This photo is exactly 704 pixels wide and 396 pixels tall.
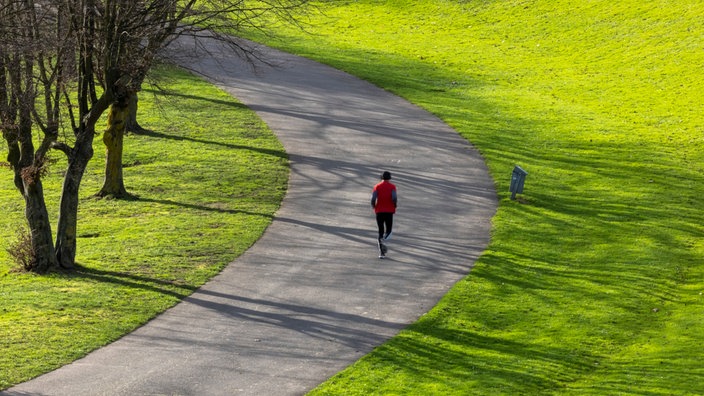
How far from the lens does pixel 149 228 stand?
24625 millimetres

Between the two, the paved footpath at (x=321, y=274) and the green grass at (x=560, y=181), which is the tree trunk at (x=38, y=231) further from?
the green grass at (x=560, y=181)

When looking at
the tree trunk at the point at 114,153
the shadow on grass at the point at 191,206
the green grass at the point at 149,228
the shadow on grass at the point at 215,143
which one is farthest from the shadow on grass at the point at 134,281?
the shadow on grass at the point at 215,143

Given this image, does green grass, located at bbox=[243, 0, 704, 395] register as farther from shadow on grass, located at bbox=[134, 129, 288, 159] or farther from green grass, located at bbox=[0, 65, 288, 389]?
shadow on grass, located at bbox=[134, 129, 288, 159]

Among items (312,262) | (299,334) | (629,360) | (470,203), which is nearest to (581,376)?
(629,360)

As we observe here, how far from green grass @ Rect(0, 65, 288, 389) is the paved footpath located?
593 millimetres

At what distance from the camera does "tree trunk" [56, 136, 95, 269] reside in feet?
70.1

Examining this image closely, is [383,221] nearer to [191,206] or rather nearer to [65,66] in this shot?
[191,206]

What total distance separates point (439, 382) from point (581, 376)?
255 cm

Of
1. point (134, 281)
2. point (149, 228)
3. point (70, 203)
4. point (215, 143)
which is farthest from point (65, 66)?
point (215, 143)

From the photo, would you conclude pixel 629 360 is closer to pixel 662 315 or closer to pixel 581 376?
pixel 581 376

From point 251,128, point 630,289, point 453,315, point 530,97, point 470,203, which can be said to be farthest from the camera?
point 530,97

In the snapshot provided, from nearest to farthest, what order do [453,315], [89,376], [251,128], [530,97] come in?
[89,376] → [453,315] → [251,128] → [530,97]

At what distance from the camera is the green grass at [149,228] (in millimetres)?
18141

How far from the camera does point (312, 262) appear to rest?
2186 cm
